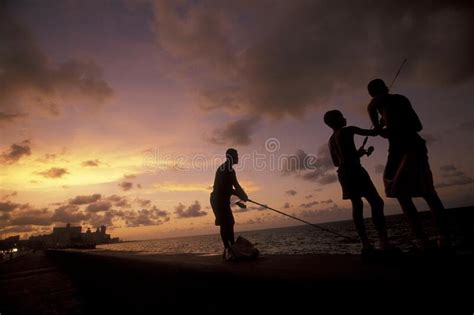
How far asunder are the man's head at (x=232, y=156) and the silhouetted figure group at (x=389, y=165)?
190 centimetres

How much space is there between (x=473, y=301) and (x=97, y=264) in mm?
4467

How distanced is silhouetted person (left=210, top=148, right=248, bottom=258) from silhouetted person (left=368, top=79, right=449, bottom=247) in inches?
104

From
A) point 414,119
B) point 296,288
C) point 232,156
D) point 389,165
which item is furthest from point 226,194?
point 296,288

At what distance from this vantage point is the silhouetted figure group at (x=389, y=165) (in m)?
2.91

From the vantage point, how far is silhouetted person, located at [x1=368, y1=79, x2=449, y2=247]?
114 inches

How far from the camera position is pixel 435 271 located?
101 cm

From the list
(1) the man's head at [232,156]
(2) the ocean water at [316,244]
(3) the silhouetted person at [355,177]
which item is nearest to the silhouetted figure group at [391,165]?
(3) the silhouetted person at [355,177]

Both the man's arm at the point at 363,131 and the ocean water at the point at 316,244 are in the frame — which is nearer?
the man's arm at the point at 363,131

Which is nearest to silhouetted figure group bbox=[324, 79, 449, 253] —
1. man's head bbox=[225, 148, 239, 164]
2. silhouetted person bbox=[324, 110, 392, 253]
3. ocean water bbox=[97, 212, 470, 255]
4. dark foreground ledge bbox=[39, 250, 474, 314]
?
silhouetted person bbox=[324, 110, 392, 253]

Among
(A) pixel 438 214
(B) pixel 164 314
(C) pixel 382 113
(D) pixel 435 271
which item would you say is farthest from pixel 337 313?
(C) pixel 382 113

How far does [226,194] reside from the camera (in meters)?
4.96

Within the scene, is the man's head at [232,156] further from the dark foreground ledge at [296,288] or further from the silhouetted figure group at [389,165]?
the dark foreground ledge at [296,288]

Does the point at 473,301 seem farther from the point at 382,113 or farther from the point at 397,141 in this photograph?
the point at 382,113

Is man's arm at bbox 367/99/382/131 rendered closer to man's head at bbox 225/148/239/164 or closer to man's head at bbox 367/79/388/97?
man's head at bbox 367/79/388/97
